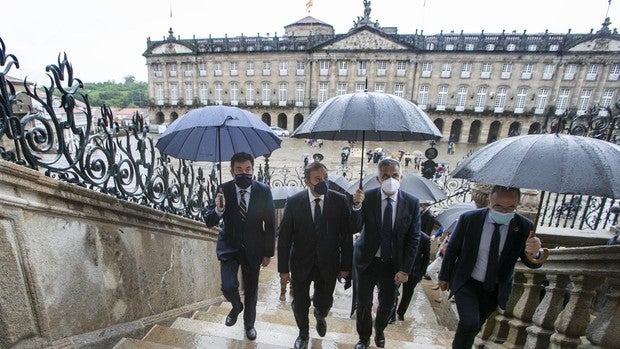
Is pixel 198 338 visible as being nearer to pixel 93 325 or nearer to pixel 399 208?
pixel 93 325

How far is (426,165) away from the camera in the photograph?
630cm

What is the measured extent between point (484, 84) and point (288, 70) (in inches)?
949

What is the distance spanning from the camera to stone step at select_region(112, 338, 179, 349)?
87.7 inches

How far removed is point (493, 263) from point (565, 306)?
0.60 metres

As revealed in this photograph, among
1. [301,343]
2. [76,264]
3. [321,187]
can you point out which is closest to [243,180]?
[321,187]

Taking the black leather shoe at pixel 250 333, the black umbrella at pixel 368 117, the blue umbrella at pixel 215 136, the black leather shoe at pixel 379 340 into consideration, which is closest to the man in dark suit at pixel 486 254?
the black leather shoe at pixel 379 340

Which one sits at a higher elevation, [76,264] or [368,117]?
[368,117]

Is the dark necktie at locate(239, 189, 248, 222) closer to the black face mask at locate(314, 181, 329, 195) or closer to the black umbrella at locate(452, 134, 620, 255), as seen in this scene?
the black face mask at locate(314, 181, 329, 195)

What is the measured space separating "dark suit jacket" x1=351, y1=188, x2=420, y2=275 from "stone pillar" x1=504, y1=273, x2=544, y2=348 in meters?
0.94

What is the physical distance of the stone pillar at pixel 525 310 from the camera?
2443 millimetres

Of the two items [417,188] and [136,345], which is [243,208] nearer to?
[136,345]

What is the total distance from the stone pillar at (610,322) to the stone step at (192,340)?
2.33 m

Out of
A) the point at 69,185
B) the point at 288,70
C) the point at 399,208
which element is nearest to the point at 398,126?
the point at 399,208

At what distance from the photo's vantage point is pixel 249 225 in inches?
109
